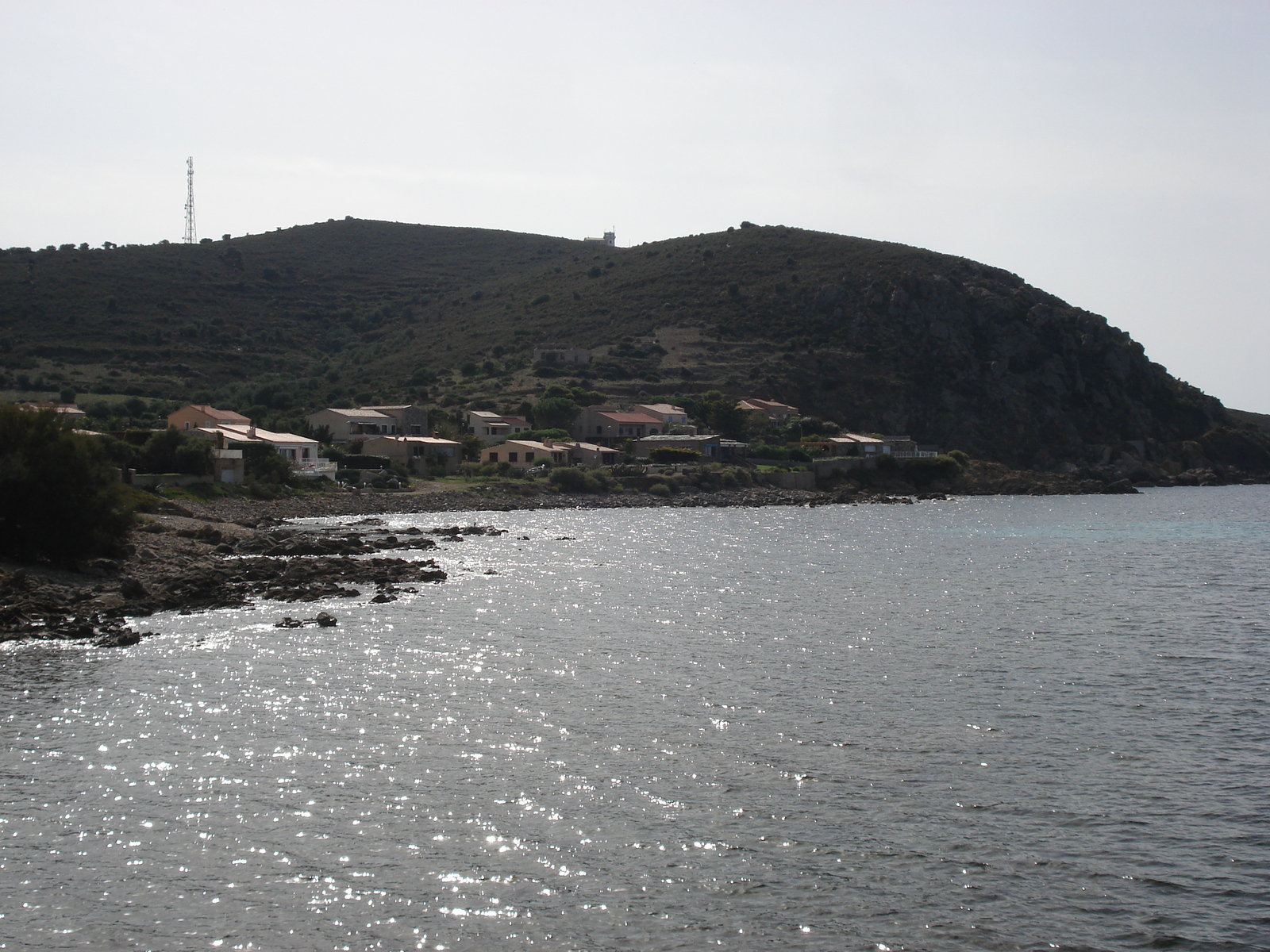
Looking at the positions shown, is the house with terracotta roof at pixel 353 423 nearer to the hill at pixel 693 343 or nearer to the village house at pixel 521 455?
the hill at pixel 693 343

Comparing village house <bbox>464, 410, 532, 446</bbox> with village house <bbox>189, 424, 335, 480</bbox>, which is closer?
village house <bbox>189, 424, 335, 480</bbox>

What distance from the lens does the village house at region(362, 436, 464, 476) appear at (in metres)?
79.4

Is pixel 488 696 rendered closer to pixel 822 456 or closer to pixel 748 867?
pixel 748 867

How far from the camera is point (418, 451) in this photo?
80.6 metres

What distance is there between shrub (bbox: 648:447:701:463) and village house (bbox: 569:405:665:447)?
493 cm

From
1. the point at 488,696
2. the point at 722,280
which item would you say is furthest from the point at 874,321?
A: the point at 488,696

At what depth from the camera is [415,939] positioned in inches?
470

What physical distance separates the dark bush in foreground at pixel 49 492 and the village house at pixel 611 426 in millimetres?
61574

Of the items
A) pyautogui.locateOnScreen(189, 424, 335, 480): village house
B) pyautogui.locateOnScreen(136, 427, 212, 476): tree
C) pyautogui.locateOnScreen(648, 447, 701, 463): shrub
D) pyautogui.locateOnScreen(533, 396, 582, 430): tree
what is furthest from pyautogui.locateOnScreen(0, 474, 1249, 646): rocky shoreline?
pyautogui.locateOnScreen(533, 396, 582, 430): tree

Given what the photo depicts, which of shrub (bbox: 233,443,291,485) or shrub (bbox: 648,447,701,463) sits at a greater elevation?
shrub (bbox: 648,447,701,463)

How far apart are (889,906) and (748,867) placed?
6.01 feet

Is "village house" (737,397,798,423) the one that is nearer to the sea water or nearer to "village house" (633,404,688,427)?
"village house" (633,404,688,427)

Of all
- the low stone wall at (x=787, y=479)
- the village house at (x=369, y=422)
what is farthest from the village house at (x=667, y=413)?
the village house at (x=369, y=422)

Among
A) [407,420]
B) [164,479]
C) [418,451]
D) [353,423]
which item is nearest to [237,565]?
[164,479]
